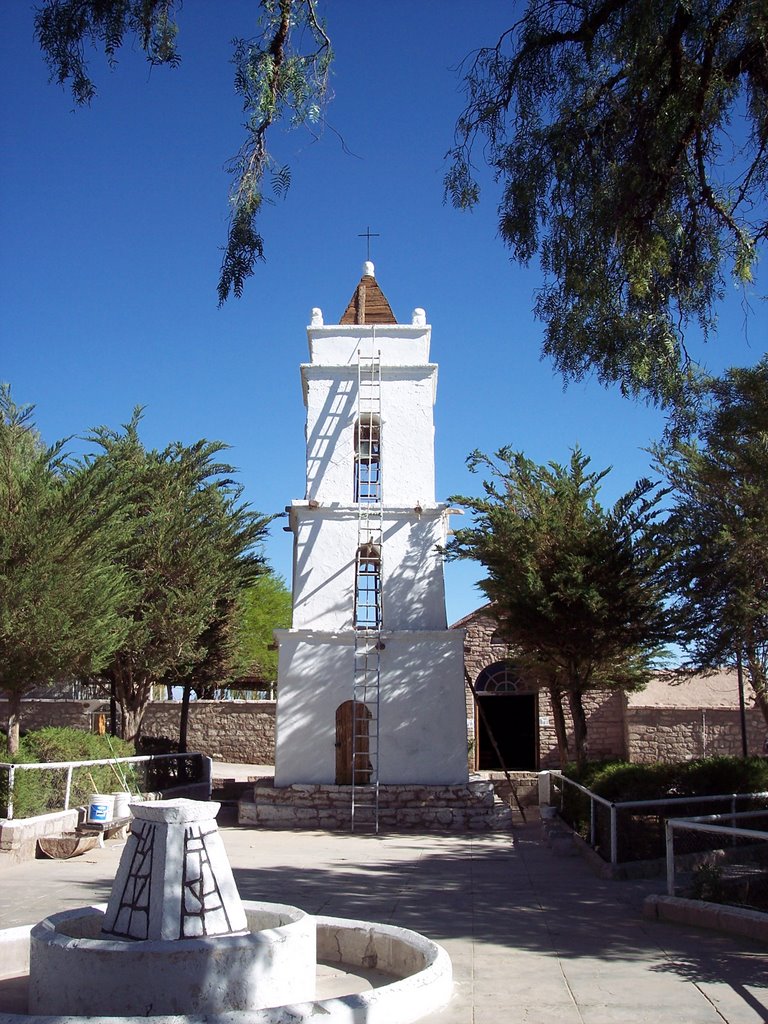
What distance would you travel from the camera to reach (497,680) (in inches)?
1136

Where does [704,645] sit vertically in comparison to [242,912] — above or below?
above

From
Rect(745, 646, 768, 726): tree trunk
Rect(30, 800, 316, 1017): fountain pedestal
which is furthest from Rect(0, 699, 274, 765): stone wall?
Rect(30, 800, 316, 1017): fountain pedestal

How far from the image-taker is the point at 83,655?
15.5 metres

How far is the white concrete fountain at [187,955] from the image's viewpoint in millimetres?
5195

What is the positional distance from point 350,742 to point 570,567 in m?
5.48

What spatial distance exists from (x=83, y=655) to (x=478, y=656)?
15.8 meters

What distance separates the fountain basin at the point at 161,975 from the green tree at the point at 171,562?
1346 centimetres

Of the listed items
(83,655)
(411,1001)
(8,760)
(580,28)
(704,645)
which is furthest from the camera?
(704,645)

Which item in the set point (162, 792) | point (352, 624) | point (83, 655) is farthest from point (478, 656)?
point (83, 655)

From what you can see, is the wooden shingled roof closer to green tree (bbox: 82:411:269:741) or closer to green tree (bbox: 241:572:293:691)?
green tree (bbox: 82:411:269:741)

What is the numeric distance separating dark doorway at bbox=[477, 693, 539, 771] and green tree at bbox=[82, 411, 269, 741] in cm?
999

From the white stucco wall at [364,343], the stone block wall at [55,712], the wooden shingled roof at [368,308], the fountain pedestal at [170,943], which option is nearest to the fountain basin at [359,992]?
the fountain pedestal at [170,943]

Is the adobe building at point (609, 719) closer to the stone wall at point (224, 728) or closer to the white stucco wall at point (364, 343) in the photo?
the stone wall at point (224, 728)

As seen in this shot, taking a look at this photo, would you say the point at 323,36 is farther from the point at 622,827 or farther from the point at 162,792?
the point at 162,792
